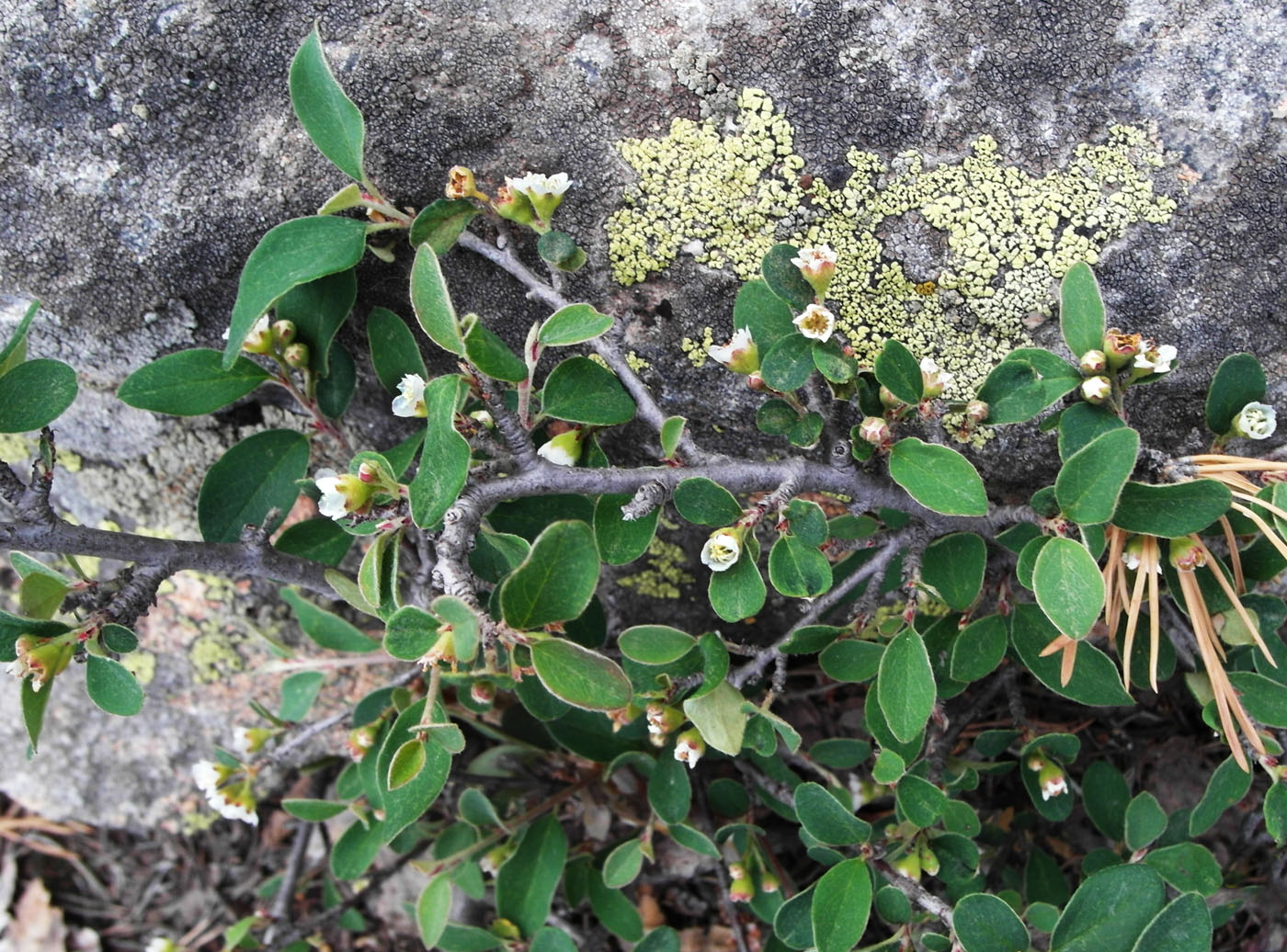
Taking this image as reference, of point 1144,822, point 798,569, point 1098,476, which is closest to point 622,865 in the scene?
point 798,569

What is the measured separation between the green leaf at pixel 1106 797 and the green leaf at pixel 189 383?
5.42ft

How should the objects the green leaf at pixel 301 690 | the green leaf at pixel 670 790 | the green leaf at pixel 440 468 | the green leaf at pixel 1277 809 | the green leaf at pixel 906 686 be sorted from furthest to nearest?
the green leaf at pixel 301 690
the green leaf at pixel 670 790
the green leaf at pixel 1277 809
the green leaf at pixel 906 686
the green leaf at pixel 440 468

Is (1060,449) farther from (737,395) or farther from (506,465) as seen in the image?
(506,465)

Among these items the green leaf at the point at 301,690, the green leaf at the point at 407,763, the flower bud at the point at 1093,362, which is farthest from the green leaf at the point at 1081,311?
the green leaf at the point at 301,690

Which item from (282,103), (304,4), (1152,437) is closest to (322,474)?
(282,103)

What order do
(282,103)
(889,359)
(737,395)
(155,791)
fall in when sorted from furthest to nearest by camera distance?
(155,791), (737,395), (282,103), (889,359)

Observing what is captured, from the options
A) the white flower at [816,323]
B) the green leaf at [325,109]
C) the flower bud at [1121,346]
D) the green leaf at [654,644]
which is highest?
the green leaf at [325,109]

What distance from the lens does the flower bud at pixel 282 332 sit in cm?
156

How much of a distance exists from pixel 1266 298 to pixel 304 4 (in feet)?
5.16

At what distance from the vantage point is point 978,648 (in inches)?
62.4

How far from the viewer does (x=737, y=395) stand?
5.62 ft

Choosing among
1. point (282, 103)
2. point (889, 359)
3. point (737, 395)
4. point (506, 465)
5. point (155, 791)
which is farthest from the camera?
point (155, 791)

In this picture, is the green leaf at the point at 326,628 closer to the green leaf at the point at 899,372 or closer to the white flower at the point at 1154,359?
the green leaf at the point at 899,372

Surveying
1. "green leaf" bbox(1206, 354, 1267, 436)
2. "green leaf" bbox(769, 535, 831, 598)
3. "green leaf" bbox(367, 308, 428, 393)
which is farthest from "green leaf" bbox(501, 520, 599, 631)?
"green leaf" bbox(1206, 354, 1267, 436)
